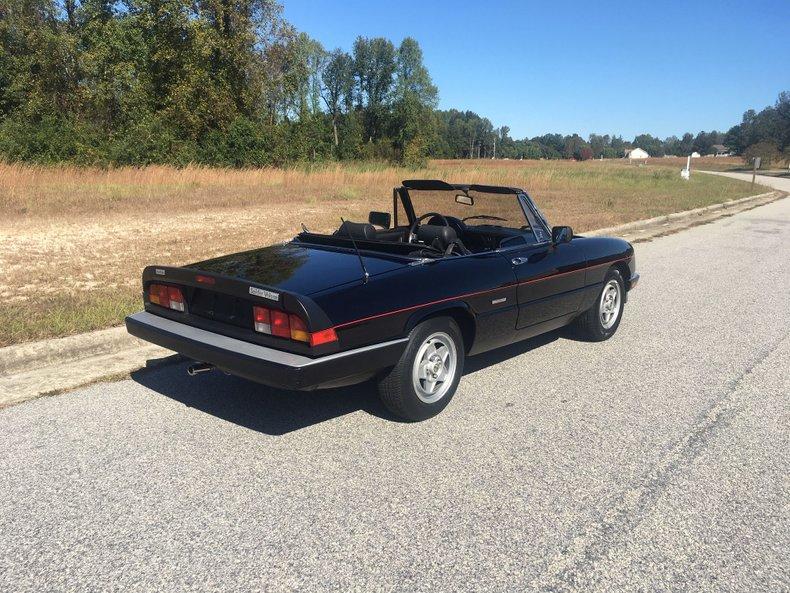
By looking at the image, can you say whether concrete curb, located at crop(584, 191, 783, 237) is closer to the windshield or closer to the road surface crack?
the windshield

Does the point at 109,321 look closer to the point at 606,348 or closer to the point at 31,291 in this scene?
the point at 31,291

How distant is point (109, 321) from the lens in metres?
5.29

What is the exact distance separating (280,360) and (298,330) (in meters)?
0.18

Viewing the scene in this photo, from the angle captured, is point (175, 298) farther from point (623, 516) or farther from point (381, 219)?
point (623, 516)

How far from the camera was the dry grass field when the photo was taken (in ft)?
20.3

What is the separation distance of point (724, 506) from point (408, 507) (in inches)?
56.8

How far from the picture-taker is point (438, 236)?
14.0 ft

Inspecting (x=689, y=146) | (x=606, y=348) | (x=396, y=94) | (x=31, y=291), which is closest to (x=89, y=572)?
(x=606, y=348)

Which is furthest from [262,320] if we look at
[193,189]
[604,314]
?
[193,189]

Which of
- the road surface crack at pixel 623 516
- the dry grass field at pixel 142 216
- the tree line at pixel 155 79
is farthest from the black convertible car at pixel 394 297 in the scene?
the tree line at pixel 155 79

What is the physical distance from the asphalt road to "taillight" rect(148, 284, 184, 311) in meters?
0.62

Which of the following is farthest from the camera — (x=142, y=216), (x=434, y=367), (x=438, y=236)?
(x=142, y=216)

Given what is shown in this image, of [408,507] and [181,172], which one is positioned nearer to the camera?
[408,507]

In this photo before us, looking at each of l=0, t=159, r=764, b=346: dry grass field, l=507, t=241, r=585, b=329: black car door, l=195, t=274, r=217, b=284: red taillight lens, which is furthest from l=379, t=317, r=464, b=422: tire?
l=0, t=159, r=764, b=346: dry grass field
